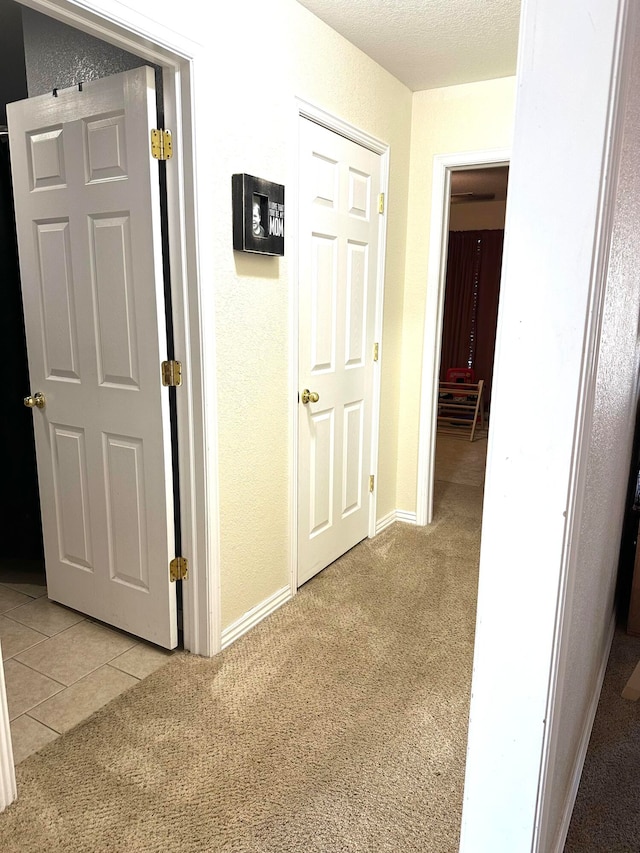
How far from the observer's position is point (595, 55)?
739 millimetres

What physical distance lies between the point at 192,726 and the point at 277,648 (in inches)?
19.7

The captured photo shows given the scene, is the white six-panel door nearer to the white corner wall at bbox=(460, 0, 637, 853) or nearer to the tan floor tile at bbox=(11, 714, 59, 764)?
the tan floor tile at bbox=(11, 714, 59, 764)

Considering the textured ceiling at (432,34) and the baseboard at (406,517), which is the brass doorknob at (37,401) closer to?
the textured ceiling at (432,34)

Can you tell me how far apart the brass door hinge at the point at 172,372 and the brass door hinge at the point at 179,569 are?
655 millimetres

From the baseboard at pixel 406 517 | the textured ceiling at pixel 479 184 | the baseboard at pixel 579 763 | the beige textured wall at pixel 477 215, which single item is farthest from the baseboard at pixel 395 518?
the beige textured wall at pixel 477 215

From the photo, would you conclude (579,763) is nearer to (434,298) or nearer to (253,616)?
(253,616)

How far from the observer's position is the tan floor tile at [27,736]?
179 centimetres

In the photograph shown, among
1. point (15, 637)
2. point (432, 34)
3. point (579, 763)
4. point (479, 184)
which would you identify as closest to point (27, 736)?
point (15, 637)

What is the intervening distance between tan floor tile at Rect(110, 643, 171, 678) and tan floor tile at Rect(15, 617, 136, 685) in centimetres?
4

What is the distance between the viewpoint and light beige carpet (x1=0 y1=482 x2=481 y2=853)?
4.98ft

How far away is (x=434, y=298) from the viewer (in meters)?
3.37

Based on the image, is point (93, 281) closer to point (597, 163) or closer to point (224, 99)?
point (224, 99)

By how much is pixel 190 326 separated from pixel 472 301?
586 centimetres

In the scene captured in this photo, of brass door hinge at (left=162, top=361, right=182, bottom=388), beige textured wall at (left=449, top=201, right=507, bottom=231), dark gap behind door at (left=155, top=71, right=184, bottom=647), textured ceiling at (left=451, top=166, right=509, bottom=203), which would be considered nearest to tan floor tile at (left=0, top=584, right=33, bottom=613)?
dark gap behind door at (left=155, top=71, right=184, bottom=647)
